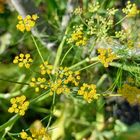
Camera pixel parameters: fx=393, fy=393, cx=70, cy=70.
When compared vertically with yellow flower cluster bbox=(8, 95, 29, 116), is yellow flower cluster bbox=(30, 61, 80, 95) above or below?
above

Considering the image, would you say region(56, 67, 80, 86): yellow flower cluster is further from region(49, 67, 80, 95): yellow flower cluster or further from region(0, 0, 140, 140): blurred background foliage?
region(0, 0, 140, 140): blurred background foliage

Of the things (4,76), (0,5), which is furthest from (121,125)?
(0,5)

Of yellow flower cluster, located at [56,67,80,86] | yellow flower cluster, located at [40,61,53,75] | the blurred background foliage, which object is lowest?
the blurred background foliage

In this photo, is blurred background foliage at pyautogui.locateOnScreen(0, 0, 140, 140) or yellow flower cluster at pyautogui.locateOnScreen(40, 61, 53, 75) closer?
yellow flower cluster at pyautogui.locateOnScreen(40, 61, 53, 75)

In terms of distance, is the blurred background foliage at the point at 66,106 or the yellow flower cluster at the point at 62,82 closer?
the yellow flower cluster at the point at 62,82

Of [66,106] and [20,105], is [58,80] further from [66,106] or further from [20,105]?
[66,106]

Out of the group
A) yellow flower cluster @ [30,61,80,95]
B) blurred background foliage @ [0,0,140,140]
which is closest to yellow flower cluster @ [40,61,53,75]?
yellow flower cluster @ [30,61,80,95]

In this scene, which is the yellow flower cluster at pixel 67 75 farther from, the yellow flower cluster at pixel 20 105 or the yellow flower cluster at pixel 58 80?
the yellow flower cluster at pixel 20 105

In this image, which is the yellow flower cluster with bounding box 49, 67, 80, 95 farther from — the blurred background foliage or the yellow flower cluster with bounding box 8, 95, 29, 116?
the blurred background foliage

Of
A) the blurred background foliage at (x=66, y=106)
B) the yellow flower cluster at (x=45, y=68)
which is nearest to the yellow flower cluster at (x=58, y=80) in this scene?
the yellow flower cluster at (x=45, y=68)

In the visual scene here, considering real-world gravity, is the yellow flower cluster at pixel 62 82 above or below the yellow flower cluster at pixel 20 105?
above

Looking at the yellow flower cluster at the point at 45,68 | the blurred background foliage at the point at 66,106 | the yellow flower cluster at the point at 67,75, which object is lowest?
the blurred background foliage at the point at 66,106
